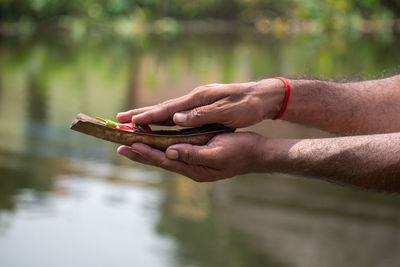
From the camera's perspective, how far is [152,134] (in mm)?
2199

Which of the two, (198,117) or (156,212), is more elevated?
(198,117)

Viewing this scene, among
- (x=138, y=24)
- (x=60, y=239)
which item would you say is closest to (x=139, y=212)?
(x=60, y=239)

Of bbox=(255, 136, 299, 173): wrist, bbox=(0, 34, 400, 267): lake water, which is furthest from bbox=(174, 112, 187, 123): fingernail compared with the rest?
bbox=(0, 34, 400, 267): lake water

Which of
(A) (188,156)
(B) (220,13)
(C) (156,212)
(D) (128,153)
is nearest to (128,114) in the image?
(D) (128,153)

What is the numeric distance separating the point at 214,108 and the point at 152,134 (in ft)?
0.61

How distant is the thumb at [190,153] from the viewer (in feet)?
7.18

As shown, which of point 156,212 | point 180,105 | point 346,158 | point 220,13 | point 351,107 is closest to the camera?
point 346,158

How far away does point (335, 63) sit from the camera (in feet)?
57.7

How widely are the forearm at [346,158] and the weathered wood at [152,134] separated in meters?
0.16

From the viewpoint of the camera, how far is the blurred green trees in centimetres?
3178

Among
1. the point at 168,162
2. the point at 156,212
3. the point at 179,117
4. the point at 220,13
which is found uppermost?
the point at 220,13

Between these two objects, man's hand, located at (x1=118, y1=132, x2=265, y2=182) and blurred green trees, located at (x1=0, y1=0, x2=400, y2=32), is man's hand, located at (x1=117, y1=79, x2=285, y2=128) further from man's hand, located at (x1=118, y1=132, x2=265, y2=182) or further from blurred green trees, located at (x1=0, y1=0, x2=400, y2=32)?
blurred green trees, located at (x1=0, y1=0, x2=400, y2=32)

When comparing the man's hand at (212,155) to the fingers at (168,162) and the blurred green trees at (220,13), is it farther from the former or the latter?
the blurred green trees at (220,13)

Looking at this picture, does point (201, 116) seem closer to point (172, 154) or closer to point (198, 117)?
point (198, 117)
